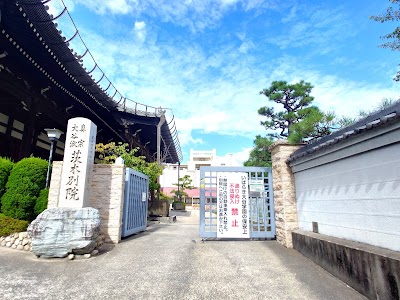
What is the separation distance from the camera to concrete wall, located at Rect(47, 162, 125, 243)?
21.2 feet

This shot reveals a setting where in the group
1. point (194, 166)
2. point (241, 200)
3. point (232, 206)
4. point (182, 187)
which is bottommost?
point (232, 206)

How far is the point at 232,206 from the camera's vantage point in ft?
23.4

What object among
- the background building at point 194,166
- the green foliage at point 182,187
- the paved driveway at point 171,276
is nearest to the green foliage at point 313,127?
the paved driveway at point 171,276

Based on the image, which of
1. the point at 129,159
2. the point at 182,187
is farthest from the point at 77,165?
the point at 182,187

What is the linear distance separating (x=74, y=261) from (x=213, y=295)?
3.22 metres

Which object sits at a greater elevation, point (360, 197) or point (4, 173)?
point (4, 173)

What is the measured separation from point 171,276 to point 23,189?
15.8 ft

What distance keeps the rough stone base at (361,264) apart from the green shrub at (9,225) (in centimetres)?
709

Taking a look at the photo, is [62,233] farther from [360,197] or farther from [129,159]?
[129,159]

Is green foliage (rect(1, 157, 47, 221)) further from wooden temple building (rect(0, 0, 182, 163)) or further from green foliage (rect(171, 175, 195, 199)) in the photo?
green foliage (rect(171, 175, 195, 199))

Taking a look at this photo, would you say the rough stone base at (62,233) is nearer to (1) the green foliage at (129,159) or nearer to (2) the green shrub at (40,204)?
(2) the green shrub at (40,204)

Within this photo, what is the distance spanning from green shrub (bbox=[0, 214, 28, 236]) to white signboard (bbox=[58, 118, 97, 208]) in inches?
52.2

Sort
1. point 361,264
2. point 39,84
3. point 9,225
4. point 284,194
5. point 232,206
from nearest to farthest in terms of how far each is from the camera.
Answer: point 361,264, point 9,225, point 284,194, point 232,206, point 39,84

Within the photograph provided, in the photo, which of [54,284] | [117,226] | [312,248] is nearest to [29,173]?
[117,226]
